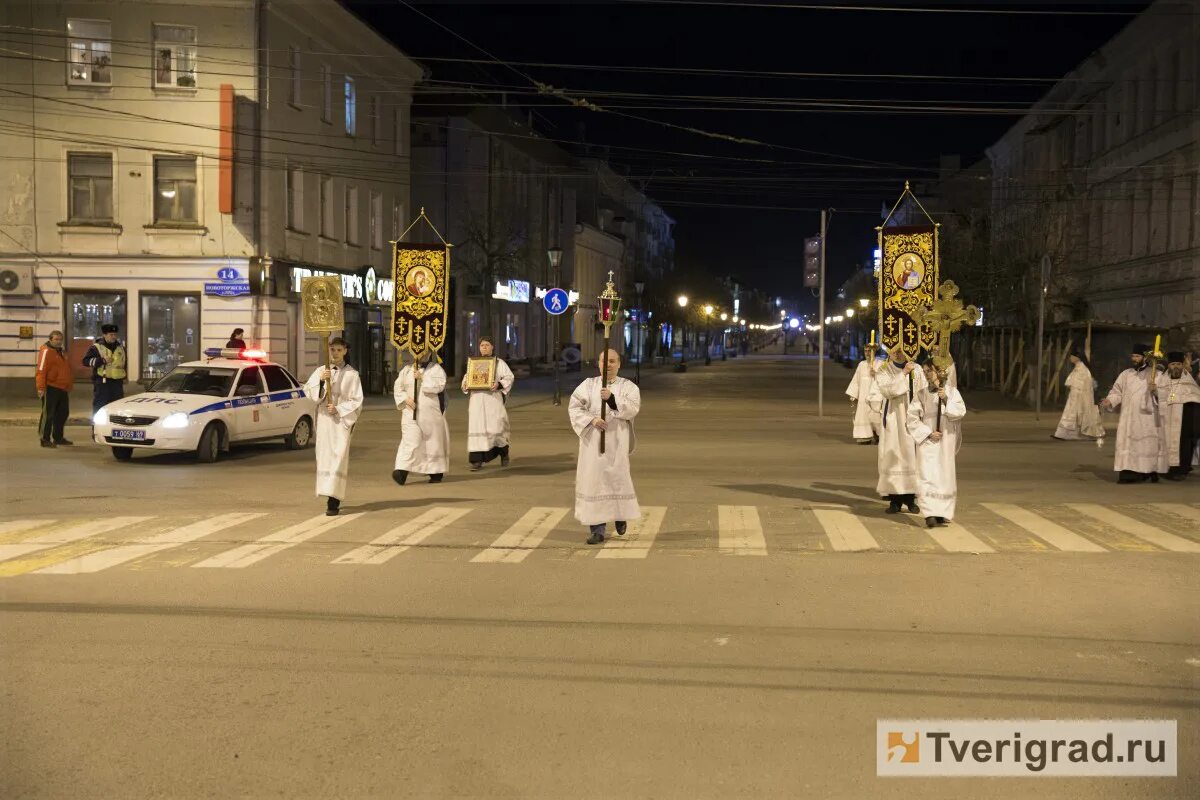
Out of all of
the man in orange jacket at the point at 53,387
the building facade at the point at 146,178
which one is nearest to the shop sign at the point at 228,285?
the building facade at the point at 146,178

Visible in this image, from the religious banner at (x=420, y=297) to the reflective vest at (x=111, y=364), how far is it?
5.07m

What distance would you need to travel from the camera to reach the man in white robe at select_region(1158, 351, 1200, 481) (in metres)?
16.8

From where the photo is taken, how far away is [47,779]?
194 inches

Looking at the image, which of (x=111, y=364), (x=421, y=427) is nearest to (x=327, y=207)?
(x=111, y=364)

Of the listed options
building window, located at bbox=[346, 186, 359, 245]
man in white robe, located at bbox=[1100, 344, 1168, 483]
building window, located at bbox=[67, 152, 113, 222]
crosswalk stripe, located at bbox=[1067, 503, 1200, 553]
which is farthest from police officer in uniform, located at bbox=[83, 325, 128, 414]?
building window, located at bbox=[346, 186, 359, 245]

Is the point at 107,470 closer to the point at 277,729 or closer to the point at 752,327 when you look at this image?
the point at 277,729

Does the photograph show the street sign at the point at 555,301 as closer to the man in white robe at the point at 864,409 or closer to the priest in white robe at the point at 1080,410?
the man in white robe at the point at 864,409

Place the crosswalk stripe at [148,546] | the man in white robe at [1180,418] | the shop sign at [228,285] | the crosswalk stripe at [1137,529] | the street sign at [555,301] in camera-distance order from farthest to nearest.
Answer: the street sign at [555,301] → the shop sign at [228,285] → the man in white robe at [1180,418] → the crosswalk stripe at [1137,529] → the crosswalk stripe at [148,546]

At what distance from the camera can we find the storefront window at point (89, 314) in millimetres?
30156

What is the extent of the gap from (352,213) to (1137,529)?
2971 centimetres

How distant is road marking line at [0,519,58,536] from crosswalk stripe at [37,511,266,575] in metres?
1.40

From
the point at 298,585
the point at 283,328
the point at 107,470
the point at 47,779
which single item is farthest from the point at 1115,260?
the point at 47,779

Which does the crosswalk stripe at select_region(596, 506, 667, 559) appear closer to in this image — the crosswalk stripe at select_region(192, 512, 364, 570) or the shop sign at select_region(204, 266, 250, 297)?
the crosswalk stripe at select_region(192, 512, 364, 570)

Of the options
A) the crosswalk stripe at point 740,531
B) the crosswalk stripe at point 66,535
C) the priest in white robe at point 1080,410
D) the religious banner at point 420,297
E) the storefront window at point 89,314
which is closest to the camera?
the crosswalk stripe at point 66,535
